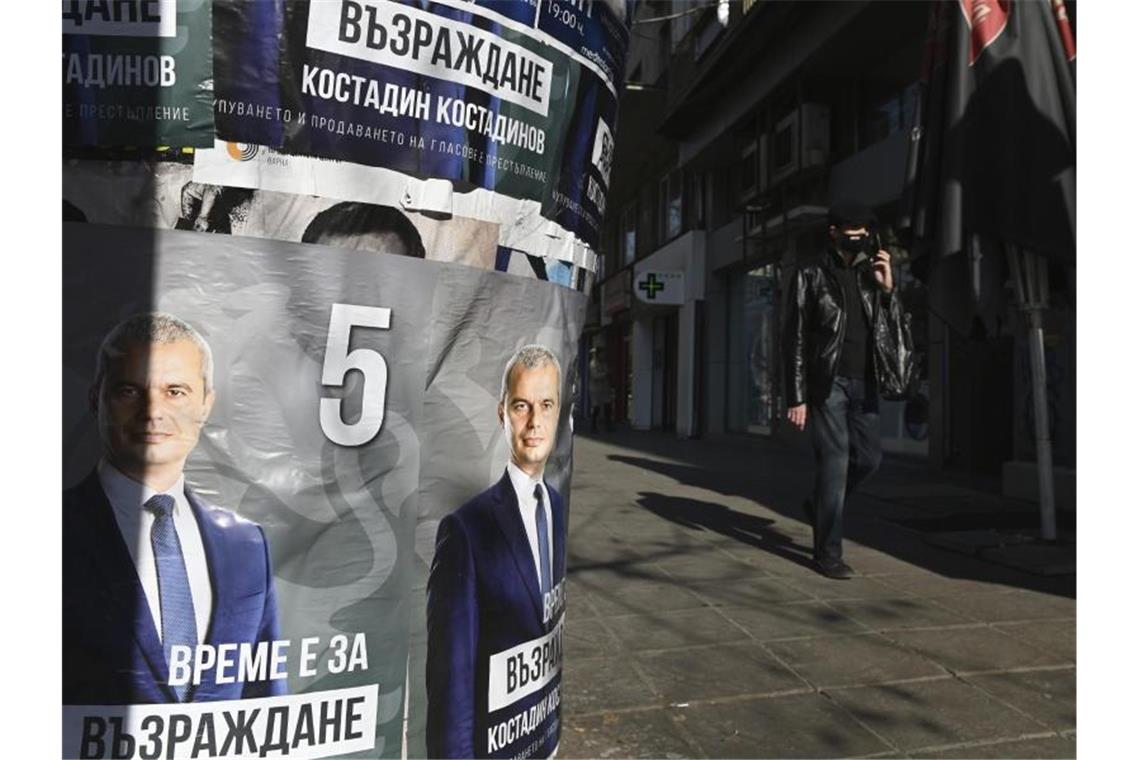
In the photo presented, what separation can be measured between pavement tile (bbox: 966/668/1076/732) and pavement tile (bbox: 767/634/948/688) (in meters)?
0.19

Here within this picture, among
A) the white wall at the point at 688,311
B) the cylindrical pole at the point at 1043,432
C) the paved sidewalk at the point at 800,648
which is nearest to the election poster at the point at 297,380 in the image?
the paved sidewalk at the point at 800,648

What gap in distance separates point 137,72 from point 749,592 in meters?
3.80

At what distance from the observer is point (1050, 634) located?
3574 millimetres

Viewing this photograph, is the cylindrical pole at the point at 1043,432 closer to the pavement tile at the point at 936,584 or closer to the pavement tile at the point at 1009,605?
the pavement tile at the point at 936,584

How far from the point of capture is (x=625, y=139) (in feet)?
68.7

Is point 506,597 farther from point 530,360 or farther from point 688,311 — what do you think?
point 688,311

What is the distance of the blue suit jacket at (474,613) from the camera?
3.92ft

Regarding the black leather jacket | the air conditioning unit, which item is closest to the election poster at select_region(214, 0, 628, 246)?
the black leather jacket

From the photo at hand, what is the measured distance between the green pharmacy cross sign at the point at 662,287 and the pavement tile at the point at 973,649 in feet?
A: 47.7

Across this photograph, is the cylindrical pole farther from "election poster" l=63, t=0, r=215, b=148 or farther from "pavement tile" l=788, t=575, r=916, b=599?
"election poster" l=63, t=0, r=215, b=148

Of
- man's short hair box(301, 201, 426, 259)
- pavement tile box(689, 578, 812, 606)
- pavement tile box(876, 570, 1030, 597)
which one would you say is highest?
man's short hair box(301, 201, 426, 259)

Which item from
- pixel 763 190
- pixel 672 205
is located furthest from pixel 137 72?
pixel 672 205

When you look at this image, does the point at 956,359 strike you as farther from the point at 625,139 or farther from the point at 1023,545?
the point at 625,139

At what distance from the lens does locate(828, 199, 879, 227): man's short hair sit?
4.76 m
